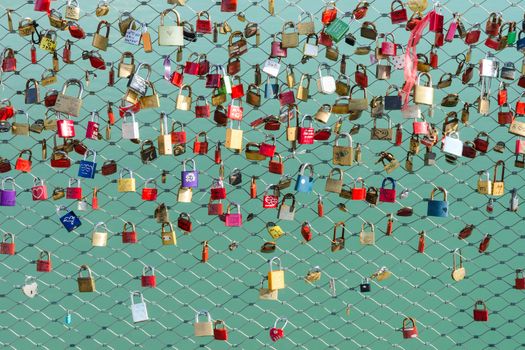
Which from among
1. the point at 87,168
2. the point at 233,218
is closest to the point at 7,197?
the point at 87,168

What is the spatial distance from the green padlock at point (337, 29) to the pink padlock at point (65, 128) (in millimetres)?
1023

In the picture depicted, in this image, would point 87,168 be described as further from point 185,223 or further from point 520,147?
point 520,147

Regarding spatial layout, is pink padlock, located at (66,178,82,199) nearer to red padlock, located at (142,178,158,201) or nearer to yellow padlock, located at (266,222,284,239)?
red padlock, located at (142,178,158,201)

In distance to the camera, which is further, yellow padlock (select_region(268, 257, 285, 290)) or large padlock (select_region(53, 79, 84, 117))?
yellow padlock (select_region(268, 257, 285, 290))

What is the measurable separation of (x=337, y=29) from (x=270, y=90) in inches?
13.3

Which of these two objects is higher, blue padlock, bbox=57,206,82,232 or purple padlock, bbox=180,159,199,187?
purple padlock, bbox=180,159,199,187

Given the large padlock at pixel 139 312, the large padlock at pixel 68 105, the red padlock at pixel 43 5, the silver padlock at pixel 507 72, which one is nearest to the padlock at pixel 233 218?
the large padlock at pixel 139 312

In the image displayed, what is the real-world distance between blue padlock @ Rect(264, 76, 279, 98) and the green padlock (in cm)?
29

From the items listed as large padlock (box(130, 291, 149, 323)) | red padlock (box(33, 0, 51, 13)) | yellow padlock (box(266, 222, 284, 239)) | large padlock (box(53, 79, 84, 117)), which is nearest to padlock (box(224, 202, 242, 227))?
yellow padlock (box(266, 222, 284, 239))

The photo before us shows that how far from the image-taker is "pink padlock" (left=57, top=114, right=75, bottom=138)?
3.31 metres

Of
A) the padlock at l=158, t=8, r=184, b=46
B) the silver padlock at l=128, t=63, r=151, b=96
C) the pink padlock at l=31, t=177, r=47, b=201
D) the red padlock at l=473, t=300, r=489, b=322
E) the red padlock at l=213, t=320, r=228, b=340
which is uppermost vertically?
the padlock at l=158, t=8, r=184, b=46

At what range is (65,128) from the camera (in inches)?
131

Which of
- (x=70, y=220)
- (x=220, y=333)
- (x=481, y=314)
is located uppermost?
(x=70, y=220)

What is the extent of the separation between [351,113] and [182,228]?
2.65ft
